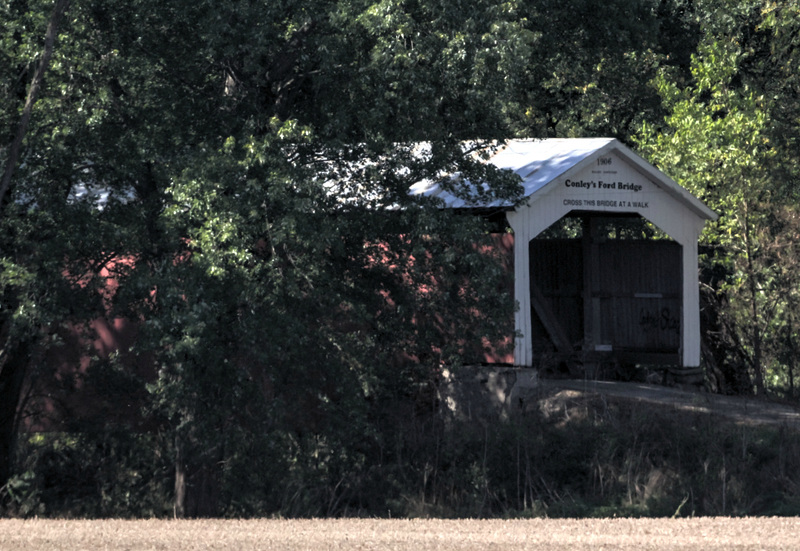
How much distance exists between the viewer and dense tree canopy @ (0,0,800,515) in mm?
12117

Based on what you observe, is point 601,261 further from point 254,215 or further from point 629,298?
point 254,215

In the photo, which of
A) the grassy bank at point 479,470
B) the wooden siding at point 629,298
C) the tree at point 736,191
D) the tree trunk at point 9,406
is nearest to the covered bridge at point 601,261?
the wooden siding at point 629,298

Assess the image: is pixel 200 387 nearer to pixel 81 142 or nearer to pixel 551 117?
pixel 81 142

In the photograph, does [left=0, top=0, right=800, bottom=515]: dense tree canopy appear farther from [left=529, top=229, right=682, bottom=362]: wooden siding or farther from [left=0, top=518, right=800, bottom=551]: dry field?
[left=529, top=229, right=682, bottom=362]: wooden siding

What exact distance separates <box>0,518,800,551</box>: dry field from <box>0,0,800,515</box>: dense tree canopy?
234 cm

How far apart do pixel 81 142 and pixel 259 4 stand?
2806 mm

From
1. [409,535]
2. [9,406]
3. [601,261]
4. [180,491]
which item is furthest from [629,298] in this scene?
[409,535]

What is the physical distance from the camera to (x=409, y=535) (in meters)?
9.39

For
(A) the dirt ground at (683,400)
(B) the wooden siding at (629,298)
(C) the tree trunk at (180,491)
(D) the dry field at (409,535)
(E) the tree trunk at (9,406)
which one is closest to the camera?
(D) the dry field at (409,535)

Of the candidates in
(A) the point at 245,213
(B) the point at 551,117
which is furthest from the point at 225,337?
(B) the point at 551,117

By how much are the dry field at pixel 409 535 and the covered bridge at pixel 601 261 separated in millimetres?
7243

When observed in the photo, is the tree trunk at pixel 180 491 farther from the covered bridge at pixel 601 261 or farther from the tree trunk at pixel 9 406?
the covered bridge at pixel 601 261

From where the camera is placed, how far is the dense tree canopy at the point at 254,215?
12.1 metres

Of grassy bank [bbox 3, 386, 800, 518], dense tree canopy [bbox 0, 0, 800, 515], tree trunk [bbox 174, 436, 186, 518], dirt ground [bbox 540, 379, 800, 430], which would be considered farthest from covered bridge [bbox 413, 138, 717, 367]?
tree trunk [bbox 174, 436, 186, 518]
